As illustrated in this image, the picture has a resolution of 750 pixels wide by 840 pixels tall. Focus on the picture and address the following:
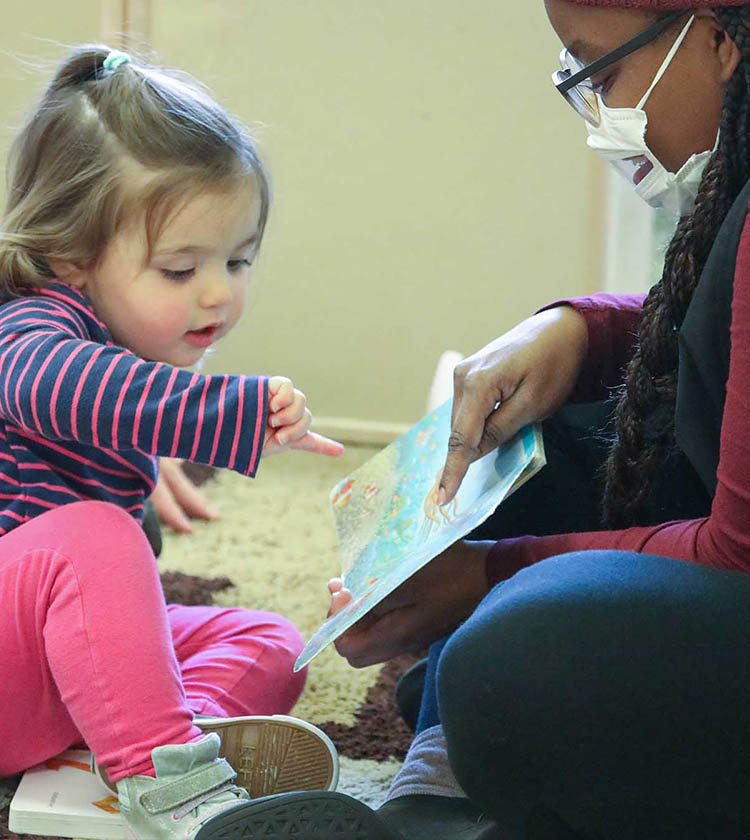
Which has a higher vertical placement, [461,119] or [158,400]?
[461,119]

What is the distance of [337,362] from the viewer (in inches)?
90.4

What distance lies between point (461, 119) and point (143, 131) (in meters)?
1.09

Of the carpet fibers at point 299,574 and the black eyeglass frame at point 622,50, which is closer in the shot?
the black eyeglass frame at point 622,50

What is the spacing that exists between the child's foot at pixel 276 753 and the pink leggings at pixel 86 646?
61 mm

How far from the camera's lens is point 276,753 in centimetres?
103

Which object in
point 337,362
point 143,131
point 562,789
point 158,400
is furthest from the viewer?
point 337,362

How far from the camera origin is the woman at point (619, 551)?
78cm

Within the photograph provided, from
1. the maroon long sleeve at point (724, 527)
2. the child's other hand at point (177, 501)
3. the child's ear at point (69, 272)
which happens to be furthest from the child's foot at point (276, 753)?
the child's other hand at point (177, 501)

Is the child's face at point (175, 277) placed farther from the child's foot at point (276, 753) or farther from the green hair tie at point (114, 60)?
the child's foot at point (276, 753)

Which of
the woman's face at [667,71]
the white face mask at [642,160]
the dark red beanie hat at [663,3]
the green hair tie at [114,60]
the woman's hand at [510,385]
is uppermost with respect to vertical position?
the green hair tie at [114,60]

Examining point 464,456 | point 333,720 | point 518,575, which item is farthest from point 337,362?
point 518,575

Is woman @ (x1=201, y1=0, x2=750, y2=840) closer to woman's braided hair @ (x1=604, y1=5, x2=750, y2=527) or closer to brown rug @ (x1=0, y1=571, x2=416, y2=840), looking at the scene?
woman's braided hair @ (x1=604, y1=5, x2=750, y2=527)

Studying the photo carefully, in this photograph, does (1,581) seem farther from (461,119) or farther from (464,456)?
(461,119)

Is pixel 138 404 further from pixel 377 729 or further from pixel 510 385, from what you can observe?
pixel 377 729
